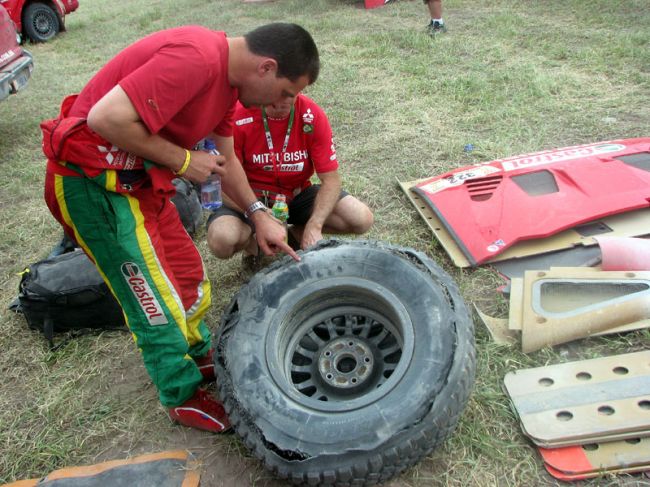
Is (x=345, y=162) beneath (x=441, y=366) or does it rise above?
beneath

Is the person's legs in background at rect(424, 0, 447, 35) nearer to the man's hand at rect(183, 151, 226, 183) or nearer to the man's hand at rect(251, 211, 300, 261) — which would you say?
the man's hand at rect(251, 211, 300, 261)

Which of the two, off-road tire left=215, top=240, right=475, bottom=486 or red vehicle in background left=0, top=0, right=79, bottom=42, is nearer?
off-road tire left=215, top=240, right=475, bottom=486

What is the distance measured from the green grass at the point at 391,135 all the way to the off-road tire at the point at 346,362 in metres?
0.35

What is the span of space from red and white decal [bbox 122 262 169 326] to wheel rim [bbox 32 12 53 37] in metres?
10.5

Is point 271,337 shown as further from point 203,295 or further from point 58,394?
point 58,394

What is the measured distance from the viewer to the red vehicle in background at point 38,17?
10391 mm

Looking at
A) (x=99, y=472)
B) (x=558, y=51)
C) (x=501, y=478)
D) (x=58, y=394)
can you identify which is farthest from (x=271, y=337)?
(x=558, y=51)

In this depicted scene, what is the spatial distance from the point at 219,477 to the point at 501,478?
45.9 inches

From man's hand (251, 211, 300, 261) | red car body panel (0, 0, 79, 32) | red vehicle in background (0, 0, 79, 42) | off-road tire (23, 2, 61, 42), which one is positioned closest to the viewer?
man's hand (251, 211, 300, 261)

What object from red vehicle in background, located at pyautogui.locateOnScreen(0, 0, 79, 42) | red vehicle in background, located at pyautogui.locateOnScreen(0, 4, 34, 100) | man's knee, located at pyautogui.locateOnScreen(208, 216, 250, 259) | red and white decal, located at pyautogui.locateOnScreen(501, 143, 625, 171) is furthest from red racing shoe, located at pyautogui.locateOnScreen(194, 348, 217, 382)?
red vehicle in background, located at pyautogui.locateOnScreen(0, 0, 79, 42)

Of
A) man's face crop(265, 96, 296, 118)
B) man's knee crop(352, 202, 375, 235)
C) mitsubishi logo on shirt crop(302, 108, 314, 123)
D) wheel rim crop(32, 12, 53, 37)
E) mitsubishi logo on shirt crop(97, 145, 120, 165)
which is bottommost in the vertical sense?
wheel rim crop(32, 12, 53, 37)

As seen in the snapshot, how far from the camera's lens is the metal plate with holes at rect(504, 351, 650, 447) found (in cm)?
218

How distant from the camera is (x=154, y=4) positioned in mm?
12750

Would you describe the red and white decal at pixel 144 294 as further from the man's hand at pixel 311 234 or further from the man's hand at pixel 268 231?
the man's hand at pixel 311 234
